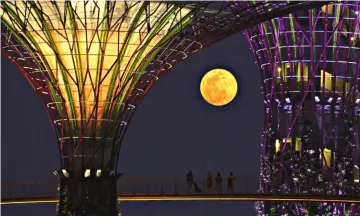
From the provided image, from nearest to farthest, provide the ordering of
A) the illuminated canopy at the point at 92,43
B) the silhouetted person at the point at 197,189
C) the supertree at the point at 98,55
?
the illuminated canopy at the point at 92,43
the supertree at the point at 98,55
the silhouetted person at the point at 197,189

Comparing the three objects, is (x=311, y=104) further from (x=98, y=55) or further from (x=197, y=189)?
(x=98, y=55)

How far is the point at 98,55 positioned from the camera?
44.4 m

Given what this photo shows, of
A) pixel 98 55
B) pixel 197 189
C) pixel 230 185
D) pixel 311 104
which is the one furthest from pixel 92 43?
pixel 311 104

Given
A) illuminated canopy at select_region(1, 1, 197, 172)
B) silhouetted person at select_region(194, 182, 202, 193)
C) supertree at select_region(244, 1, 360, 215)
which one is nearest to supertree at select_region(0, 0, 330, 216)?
illuminated canopy at select_region(1, 1, 197, 172)

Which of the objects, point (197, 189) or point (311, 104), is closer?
point (197, 189)

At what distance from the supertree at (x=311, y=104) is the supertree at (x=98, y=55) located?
17866mm

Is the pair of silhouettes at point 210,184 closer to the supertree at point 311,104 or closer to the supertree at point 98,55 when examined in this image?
the supertree at point 311,104

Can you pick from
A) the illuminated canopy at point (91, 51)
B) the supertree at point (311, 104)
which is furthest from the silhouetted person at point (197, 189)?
the illuminated canopy at point (91, 51)

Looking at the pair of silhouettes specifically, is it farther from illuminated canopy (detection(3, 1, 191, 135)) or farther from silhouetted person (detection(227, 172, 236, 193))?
illuminated canopy (detection(3, 1, 191, 135))

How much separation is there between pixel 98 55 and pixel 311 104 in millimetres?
21555

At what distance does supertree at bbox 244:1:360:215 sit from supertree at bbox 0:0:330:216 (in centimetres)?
1787

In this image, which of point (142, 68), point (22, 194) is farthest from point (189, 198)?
point (142, 68)

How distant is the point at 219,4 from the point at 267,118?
64.5 feet

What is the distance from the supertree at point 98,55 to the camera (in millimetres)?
43844
